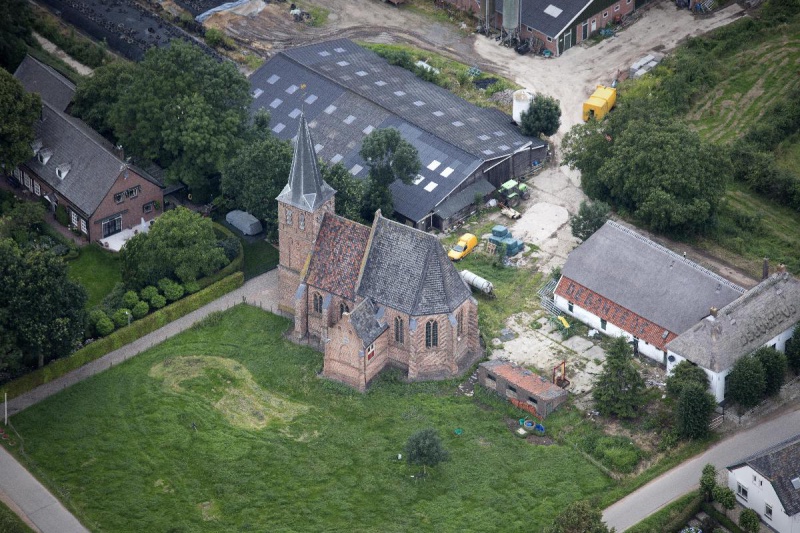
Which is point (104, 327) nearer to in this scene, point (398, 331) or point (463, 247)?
point (398, 331)

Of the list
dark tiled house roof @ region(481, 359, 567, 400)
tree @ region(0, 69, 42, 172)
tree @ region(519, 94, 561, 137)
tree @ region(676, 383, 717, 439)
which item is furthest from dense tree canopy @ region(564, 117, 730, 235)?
tree @ region(0, 69, 42, 172)

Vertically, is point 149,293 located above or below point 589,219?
below

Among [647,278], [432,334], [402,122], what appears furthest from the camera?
[402,122]

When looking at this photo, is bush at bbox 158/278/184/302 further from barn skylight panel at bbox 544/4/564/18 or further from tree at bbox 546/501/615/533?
barn skylight panel at bbox 544/4/564/18

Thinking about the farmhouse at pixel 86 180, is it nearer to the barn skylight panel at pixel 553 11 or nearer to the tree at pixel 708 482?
the barn skylight panel at pixel 553 11

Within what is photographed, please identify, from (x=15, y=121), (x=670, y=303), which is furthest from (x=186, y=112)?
(x=670, y=303)

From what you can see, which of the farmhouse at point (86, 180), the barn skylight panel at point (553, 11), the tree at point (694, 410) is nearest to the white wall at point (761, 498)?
the tree at point (694, 410)

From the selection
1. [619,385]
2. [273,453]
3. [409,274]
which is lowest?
[273,453]

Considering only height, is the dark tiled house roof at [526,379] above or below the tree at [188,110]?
below
